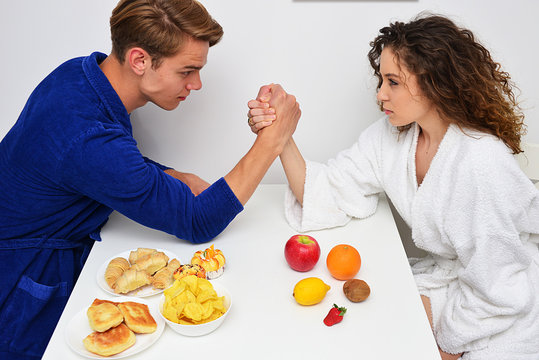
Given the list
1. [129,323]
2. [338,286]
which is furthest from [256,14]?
[129,323]

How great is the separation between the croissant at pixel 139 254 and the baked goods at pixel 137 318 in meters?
0.17

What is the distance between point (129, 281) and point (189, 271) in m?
0.13

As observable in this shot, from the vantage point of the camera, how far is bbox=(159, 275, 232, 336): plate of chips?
986 mm

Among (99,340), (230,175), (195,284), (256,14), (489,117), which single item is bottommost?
(99,340)

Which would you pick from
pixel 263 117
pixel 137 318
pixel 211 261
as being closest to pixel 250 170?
pixel 263 117

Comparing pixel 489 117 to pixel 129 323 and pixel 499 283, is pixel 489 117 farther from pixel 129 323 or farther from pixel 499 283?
pixel 129 323

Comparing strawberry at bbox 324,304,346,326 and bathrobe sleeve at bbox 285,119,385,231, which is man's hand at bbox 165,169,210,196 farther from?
strawberry at bbox 324,304,346,326

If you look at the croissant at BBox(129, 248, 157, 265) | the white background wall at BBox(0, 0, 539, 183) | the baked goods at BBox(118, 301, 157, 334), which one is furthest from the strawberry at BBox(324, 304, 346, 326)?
the white background wall at BBox(0, 0, 539, 183)

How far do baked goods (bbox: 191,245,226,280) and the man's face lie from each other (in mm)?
423

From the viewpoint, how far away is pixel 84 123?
45.4 inches

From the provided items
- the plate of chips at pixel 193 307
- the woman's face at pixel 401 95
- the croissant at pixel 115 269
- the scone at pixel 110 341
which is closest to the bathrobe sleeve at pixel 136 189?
the croissant at pixel 115 269

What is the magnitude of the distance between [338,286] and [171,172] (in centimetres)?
71

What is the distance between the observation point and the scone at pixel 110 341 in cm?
94

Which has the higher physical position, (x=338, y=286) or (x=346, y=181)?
(x=346, y=181)
